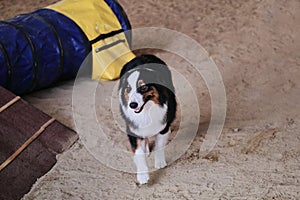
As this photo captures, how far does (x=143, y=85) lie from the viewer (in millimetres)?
2061

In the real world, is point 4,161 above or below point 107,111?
above

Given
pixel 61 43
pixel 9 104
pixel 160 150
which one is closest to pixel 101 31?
pixel 61 43

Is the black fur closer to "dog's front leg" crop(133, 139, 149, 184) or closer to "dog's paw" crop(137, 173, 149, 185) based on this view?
"dog's front leg" crop(133, 139, 149, 184)

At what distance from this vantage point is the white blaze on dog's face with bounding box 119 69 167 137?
2.05 m

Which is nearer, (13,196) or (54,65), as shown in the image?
(13,196)

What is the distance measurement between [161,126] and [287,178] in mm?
659

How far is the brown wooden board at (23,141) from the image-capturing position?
229cm

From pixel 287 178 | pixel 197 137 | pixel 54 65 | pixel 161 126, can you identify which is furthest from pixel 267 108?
pixel 54 65

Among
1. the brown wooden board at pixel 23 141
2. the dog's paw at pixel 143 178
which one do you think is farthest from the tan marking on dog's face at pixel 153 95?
the brown wooden board at pixel 23 141

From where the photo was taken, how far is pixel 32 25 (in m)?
3.23

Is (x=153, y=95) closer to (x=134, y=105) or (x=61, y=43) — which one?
(x=134, y=105)

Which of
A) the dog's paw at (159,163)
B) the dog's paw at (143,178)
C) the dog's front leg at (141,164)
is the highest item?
the dog's front leg at (141,164)

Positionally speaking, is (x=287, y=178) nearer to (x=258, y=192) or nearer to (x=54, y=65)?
(x=258, y=192)

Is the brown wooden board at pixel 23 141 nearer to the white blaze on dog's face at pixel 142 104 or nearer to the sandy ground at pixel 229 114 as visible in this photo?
the sandy ground at pixel 229 114
